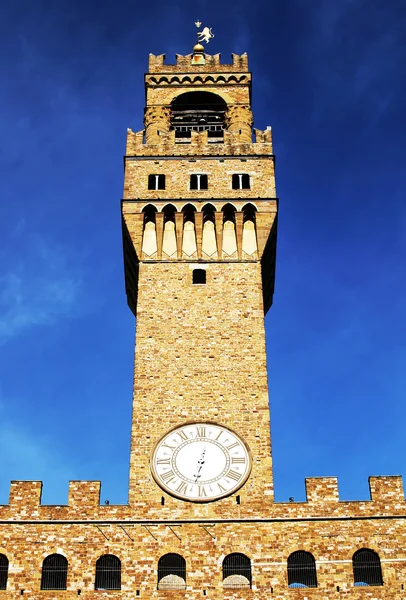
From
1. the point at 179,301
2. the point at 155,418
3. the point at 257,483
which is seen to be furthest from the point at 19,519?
the point at 179,301

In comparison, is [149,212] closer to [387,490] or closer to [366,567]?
[387,490]

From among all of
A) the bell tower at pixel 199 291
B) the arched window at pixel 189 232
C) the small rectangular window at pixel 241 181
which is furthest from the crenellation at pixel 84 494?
the small rectangular window at pixel 241 181

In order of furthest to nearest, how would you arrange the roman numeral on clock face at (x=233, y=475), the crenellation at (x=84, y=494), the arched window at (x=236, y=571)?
1. the roman numeral on clock face at (x=233, y=475)
2. the crenellation at (x=84, y=494)
3. the arched window at (x=236, y=571)

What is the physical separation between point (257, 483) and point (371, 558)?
4281 millimetres

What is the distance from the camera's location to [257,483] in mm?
27656

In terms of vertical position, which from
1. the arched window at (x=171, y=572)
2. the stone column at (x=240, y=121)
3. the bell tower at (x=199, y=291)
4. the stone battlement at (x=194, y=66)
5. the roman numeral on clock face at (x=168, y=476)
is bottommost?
the arched window at (x=171, y=572)

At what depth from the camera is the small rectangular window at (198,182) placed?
35.4 metres

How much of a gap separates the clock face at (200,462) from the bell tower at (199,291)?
0.03 metres

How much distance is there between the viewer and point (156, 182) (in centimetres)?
3556

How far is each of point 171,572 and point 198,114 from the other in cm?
2270

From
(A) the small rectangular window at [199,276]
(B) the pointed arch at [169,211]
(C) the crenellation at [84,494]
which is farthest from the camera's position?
(B) the pointed arch at [169,211]

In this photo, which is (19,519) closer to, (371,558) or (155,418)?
(155,418)

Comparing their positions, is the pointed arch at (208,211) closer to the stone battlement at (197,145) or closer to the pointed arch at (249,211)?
the pointed arch at (249,211)

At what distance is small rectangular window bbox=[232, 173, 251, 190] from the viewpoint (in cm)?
3531
